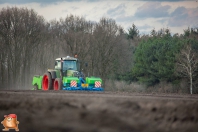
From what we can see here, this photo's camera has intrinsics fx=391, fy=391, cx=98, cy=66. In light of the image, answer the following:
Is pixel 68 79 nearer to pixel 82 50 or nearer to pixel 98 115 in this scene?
pixel 98 115

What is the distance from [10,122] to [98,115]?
2.09 ft

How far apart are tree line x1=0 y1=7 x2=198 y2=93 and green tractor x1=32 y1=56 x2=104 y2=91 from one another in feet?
74.1

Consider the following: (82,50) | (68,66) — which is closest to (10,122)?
(68,66)

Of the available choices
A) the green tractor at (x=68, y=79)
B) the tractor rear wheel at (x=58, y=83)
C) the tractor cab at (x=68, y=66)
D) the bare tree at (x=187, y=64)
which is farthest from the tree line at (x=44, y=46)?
the tractor rear wheel at (x=58, y=83)

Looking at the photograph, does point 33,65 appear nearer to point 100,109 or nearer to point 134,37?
point 134,37

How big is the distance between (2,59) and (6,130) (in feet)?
178

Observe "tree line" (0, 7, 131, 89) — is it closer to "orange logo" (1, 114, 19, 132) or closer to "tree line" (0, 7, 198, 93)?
"tree line" (0, 7, 198, 93)

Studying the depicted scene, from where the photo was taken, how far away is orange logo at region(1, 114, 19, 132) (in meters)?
2.68

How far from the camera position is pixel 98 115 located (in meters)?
2.67

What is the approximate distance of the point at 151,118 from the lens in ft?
9.36

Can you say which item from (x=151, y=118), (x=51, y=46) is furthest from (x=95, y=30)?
(x=151, y=118)

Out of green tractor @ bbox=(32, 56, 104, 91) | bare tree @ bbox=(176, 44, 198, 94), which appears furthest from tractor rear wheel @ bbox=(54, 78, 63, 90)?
bare tree @ bbox=(176, 44, 198, 94)

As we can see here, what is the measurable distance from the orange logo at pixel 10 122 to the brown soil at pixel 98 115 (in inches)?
1.1

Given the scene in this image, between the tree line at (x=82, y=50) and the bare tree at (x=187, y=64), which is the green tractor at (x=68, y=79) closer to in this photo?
the bare tree at (x=187, y=64)
